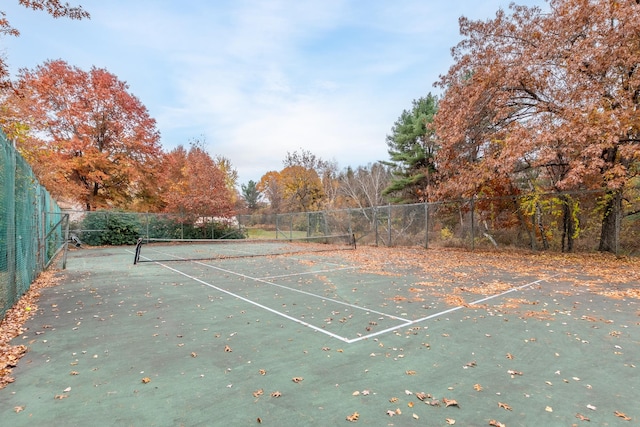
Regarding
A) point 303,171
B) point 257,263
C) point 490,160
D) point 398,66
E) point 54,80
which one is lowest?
point 257,263

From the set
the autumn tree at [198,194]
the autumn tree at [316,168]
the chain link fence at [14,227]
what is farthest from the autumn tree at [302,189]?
the chain link fence at [14,227]

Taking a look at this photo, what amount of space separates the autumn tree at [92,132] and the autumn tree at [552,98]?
20.0 m

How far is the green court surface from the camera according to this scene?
249 centimetres

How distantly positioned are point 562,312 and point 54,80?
26867mm

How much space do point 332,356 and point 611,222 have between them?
1339 cm

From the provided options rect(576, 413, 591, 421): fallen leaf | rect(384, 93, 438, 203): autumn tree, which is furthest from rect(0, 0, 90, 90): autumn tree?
rect(384, 93, 438, 203): autumn tree

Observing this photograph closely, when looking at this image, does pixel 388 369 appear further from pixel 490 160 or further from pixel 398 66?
pixel 398 66

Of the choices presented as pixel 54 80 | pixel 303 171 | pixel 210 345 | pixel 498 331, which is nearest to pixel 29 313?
pixel 210 345

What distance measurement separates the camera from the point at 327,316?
5105mm

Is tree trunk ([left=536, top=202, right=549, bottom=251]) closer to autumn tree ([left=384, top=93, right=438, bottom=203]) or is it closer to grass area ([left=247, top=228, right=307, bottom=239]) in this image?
autumn tree ([left=384, top=93, right=438, bottom=203])

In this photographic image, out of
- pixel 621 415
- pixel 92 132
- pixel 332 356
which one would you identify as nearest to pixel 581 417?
pixel 621 415

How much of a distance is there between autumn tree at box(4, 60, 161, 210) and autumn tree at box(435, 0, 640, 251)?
2001cm

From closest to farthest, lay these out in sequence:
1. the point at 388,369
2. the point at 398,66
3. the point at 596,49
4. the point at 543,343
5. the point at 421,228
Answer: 1. the point at 388,369
2. the point at 543,343
3. the point at 596,49
4. the point at 398,66
5. the point at 421,228

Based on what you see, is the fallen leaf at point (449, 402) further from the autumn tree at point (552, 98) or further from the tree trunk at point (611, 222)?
the tree trunk at point (611, 222)
